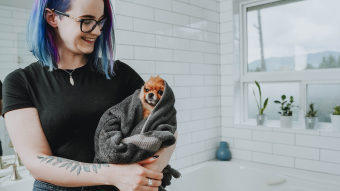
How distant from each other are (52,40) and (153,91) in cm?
40

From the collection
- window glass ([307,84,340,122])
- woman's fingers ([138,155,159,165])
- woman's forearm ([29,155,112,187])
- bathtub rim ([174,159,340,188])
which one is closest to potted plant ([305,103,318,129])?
window glass ([307,84,340,122])

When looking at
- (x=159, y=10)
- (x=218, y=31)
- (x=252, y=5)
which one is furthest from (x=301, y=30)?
(x=159, y=10)

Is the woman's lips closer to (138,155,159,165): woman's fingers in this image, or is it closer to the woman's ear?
the woman's ear

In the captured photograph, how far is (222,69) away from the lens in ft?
7.68

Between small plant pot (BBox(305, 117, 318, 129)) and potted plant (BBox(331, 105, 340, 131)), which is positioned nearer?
potted plant (BBox(331, 105, 340, 131))

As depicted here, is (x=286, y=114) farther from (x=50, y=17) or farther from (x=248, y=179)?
(x=50, y=17)

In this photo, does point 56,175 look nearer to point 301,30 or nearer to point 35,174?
point 35,174

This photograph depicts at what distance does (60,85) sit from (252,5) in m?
1.94

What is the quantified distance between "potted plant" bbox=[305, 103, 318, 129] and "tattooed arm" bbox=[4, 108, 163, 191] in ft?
5.00

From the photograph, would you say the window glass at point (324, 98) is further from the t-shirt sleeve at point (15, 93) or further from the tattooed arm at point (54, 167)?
the t-shirt sleeve at point (15, 93)

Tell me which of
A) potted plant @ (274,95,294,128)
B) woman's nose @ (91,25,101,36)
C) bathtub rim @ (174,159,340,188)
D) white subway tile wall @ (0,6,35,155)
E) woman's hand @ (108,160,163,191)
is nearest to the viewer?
woman's hand @ (108,160,163,191)

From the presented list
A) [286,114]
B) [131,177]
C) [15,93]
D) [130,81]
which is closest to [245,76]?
[286,114]

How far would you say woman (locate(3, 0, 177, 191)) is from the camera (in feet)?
2.61

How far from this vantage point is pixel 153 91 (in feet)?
2.87
